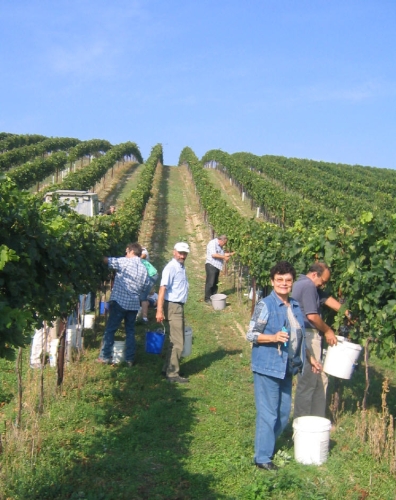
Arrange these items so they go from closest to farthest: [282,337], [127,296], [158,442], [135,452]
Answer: [282,337] < [135,452] < [158,442] < [127,296]

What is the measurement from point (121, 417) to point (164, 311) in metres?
1.71

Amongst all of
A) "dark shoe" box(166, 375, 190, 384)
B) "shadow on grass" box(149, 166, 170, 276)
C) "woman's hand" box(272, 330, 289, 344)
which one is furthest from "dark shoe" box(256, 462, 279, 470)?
"shadow on grass" box(149, 166, 170, 276)

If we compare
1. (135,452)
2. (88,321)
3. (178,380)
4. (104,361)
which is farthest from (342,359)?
(88,321)

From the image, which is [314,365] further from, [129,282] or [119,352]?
[119,352]

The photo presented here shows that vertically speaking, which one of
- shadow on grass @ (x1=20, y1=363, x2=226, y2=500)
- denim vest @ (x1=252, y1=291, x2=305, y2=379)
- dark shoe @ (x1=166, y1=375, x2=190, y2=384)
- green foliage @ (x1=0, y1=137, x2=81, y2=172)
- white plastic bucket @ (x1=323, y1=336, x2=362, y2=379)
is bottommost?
shadow on grass @ (x1=20, y1=363, x2=226, y2=500)

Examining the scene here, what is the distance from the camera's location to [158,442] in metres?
5.57

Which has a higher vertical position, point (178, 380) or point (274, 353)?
point (274, 353)

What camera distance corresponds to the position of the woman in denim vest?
4789 millimetres

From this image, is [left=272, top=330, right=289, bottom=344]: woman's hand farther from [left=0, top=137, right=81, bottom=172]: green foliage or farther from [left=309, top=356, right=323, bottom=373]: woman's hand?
[left=0, top=137, right=81, bottom=172]: green foliage

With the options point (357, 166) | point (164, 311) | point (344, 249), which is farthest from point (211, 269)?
point (357, 166)

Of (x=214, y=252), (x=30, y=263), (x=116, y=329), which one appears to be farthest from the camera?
(x=214, y=252)

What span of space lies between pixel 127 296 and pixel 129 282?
18 centimetres

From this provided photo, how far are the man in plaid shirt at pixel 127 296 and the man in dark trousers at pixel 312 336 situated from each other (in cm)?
259

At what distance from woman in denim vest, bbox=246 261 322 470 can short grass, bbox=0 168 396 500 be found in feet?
1.06
